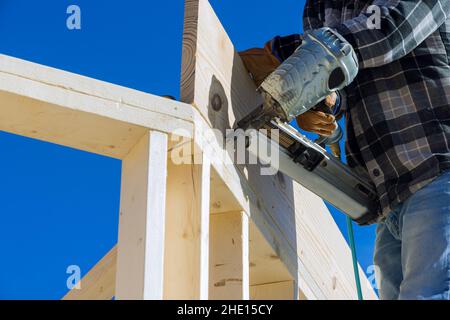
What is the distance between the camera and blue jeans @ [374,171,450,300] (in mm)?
2240

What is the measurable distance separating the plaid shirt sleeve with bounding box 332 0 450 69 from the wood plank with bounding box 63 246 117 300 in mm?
884

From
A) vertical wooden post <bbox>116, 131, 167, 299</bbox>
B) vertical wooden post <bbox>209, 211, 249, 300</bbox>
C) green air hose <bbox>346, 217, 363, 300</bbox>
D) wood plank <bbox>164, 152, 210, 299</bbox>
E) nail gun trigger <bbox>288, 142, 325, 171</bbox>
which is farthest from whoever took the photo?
green air hose <bbox>346, 217, 363, 300</bbox>

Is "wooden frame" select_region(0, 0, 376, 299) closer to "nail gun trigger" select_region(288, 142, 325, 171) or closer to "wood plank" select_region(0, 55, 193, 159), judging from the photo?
"wood plank" select_region(0, 55, 193, 159)

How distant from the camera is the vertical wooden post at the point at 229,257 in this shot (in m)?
2.44

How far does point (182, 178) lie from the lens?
2.33 meters

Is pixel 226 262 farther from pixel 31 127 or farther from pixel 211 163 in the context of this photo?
pixel 31 127

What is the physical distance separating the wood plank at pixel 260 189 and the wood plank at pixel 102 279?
1.37 ft

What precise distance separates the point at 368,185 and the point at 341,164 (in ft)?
0.34

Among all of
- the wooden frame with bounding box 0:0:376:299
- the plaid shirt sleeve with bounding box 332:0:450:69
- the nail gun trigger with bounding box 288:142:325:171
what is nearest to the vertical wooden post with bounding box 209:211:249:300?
the wooden frame with bounding box 0:0:376:299

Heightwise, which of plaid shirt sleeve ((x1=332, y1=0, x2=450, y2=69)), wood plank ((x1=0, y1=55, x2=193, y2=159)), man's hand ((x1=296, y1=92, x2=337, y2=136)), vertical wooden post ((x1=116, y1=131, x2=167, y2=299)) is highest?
plaid shirt sleeve ((x1=332, y1=0, x2=450, y2=69))

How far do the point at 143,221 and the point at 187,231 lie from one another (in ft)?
0.55

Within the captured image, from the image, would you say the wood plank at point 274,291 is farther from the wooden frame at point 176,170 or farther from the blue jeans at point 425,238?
the blue jeans at point 425,238

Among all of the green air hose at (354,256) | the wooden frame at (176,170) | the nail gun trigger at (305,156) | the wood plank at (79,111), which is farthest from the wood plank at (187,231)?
the green air hose at (354,256)

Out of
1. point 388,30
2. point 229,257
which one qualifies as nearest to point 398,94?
point 388,30
